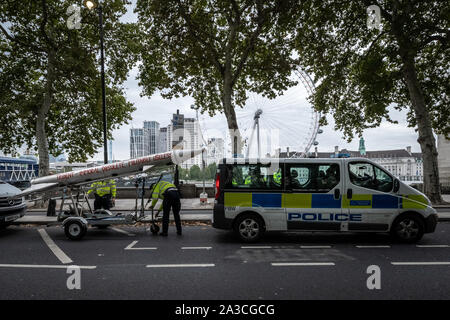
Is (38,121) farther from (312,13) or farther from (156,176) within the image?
(312,13)

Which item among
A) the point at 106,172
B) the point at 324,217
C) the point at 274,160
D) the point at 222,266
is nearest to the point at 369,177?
the point at 324,217

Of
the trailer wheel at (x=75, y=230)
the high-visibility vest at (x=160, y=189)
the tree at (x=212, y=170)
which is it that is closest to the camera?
the trailer wheel at (x=75, y=230)

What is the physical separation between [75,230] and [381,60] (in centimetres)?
1603

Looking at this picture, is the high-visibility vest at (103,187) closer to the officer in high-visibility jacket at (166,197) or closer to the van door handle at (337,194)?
the officer in high-visibility jacket at (166,197)

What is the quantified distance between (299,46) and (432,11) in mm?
6455

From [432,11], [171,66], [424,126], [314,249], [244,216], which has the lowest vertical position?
[314,249]

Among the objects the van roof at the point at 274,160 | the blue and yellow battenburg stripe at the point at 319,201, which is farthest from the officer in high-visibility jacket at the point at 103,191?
the blue and yellow battenburg stripe at the point at 319,201

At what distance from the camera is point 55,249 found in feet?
20.8

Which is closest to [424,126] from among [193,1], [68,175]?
[193,1]

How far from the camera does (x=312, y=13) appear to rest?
51.1 ft

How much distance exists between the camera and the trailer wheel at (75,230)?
7.18m

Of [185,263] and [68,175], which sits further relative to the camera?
[68,175]

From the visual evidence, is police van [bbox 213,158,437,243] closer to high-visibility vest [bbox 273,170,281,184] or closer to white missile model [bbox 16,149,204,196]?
high-visibility vest [bbox 273,170,281,184]

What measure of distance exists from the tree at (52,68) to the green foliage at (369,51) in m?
10.5
